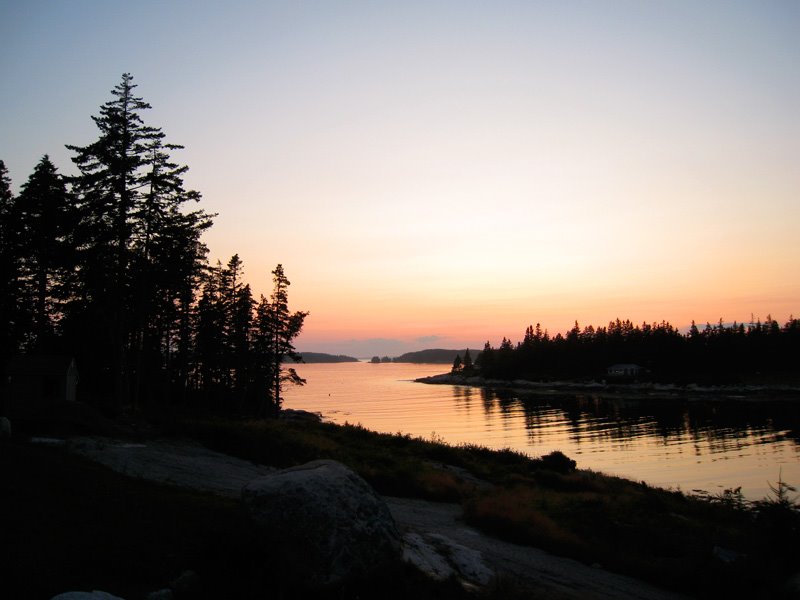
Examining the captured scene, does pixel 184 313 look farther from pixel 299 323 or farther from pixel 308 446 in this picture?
pixel 308 446

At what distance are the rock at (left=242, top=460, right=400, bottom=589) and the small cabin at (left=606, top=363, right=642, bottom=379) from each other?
145270 millimetres

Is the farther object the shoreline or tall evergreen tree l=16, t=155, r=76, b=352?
the shoreline

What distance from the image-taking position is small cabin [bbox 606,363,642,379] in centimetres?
14469

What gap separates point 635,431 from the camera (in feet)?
193

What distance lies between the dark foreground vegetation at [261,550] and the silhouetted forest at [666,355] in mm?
115450

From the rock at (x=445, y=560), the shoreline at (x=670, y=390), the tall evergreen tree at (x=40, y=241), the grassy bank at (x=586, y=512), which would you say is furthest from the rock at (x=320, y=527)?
the shoreline at (x=670, y=390)

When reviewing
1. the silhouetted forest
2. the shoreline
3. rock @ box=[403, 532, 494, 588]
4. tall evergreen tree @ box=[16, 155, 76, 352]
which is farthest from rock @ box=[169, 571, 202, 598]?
the silhouetted forest

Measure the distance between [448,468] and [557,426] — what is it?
136 feet

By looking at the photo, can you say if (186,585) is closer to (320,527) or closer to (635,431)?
(320,527)

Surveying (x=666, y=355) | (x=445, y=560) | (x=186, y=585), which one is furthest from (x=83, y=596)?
(x=666, y=355)

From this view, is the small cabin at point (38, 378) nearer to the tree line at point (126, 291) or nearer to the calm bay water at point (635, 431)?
the tree line at point (126, 291)

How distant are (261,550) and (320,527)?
1084 millimetres

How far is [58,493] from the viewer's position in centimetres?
1066

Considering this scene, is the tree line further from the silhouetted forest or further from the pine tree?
the silhouetted forest
